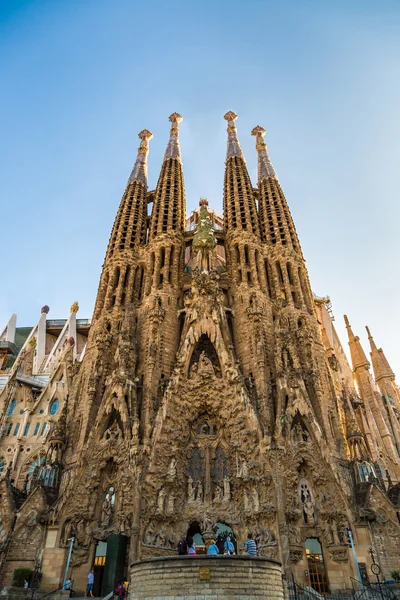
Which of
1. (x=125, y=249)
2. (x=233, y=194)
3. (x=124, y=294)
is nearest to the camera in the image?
(x=124, y=294)

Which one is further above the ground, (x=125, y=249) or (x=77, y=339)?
(x=77, y=339)

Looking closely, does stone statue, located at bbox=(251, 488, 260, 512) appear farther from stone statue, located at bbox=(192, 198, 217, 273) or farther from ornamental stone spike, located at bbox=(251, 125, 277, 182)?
ornamental stone spike, located at bbox=(251, 125, 277, 182)

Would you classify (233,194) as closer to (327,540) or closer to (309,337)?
(309,337)

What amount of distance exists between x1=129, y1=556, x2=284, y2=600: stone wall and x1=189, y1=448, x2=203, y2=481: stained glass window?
992cm

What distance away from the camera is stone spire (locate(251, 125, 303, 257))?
3077 centimetres

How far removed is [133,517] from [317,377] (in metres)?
11.2

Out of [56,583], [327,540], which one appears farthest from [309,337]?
[56,583]

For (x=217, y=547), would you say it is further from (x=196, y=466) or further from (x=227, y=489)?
(x=196, y=466)

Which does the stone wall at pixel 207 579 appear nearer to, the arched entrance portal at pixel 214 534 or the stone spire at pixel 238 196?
the arched entrance portal at pixel 214 534

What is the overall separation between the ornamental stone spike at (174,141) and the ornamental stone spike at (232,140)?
464cm

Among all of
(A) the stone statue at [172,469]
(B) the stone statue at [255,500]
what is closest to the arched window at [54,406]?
(A) the stone statue at [172,469]

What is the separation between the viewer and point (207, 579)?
10672 mm

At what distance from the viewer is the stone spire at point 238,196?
1264 inches

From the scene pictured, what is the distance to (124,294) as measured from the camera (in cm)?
2844
